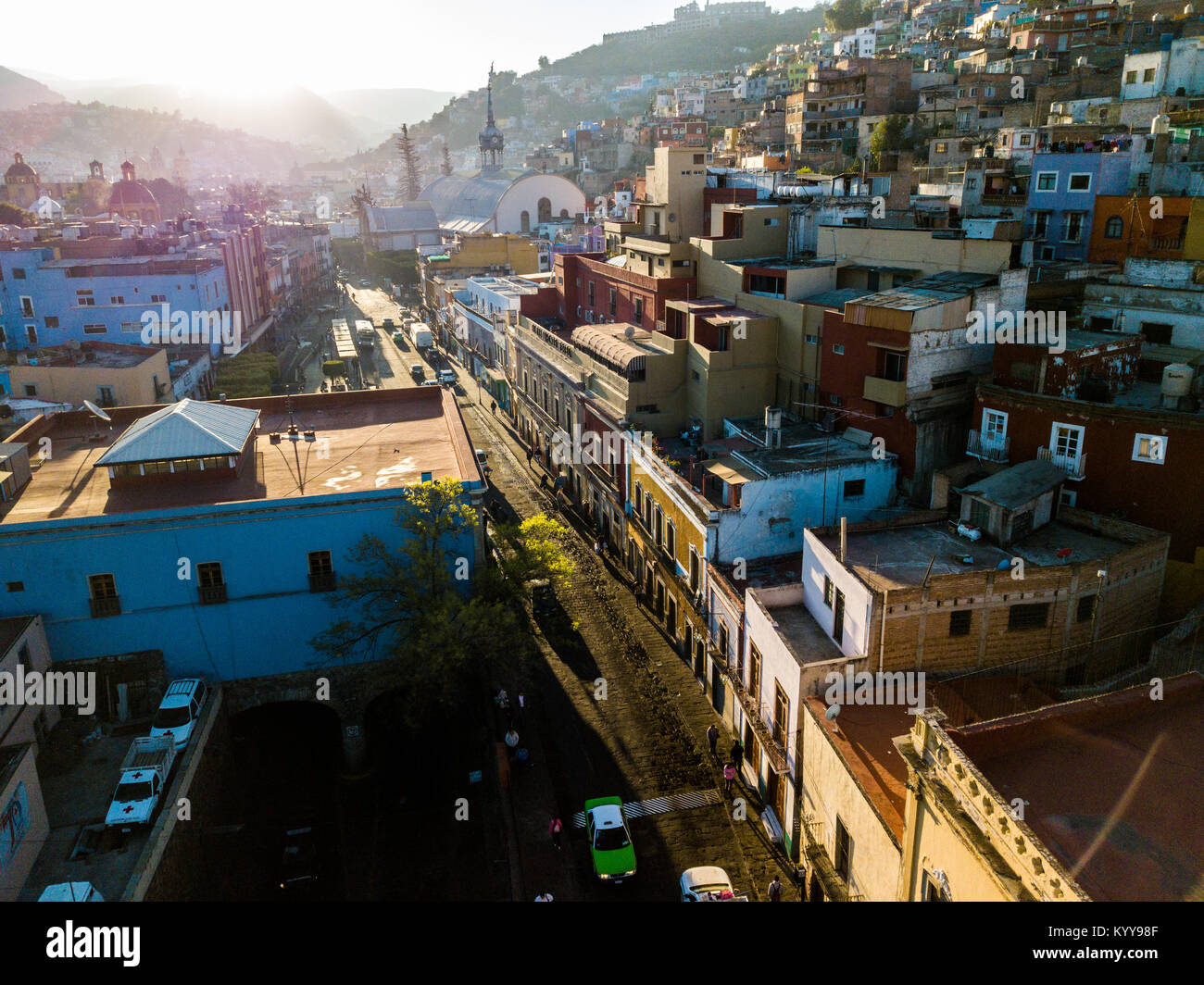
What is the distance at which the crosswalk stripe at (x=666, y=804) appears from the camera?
2314 cm

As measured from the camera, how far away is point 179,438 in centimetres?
2747

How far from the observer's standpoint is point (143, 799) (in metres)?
20.1

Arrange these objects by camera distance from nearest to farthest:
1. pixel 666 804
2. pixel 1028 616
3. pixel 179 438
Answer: pixel 1028 616 → pixel 666 804 → pixel 179 438

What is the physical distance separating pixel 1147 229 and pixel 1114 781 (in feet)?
101

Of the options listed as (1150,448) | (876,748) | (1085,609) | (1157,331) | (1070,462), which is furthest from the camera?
(1157,331)

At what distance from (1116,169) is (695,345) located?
21769 mm

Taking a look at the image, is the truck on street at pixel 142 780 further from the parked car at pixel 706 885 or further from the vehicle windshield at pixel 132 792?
the parked car at pixel 706 885

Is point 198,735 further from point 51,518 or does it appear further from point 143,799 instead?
point 51,518

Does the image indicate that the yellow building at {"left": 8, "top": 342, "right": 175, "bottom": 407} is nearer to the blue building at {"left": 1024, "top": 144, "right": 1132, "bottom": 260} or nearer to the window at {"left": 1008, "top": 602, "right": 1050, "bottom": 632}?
the window at {"left": 1008, "top": 602, "right": 1050, "bottom": 632}

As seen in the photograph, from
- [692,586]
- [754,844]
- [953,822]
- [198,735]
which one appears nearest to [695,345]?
[692,586]

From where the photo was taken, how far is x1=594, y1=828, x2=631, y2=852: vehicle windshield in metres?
21.2

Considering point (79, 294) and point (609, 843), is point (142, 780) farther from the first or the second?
point (79, 294)

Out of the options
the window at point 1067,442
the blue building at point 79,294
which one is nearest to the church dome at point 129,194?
the blue building at point 79,294
